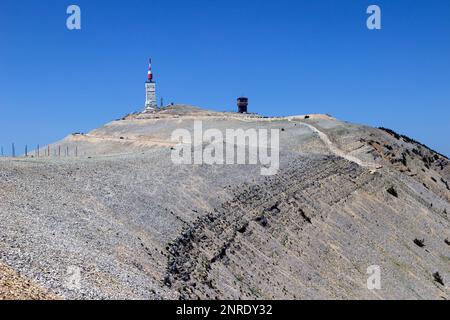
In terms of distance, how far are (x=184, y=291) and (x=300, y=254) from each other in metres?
13.5

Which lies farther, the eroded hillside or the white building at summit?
the white building at summit

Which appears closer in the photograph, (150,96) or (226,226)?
(226,226)

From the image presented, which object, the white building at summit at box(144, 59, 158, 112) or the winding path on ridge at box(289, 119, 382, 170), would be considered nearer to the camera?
the winding path on ridge at box(289, 119, 382, 170)

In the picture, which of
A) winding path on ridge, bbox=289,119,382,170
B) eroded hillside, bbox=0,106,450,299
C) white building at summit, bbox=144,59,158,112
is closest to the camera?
eroded hillside, bbox=0,106,450,299

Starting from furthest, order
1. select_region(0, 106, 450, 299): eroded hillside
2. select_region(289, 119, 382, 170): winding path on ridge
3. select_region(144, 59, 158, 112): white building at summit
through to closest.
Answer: select_region(144, 59, 158, 112): white building at summit
select_region(289, 119, 382, 170): winding path on ridge
select_region(0, 106, 450, 299): eroded hillside

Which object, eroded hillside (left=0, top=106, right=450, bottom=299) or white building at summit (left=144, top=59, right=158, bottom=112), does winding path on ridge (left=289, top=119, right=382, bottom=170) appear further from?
white building at summit (left=144, top=59, right=158, bottom=112)

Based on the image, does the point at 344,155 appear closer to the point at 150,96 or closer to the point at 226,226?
the point at 226,226

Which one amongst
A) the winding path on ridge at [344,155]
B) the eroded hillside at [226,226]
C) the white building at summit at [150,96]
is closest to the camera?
the eroded hillside at [226,226]

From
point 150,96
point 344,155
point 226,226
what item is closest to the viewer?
point 226,226

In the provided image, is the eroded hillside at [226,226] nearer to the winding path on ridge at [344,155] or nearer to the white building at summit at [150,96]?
the winding path on ridge at [344,155]

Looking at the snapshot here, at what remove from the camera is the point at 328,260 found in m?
35.5

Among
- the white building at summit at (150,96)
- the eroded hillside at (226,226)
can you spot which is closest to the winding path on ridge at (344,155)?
the eroded hillside at (226,226)

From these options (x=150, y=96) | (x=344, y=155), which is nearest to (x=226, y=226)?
(x=344, y=155)

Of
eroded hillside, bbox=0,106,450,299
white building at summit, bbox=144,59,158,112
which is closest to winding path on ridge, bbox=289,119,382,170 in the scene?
eroded hillside, bbox=0,106,450,299
